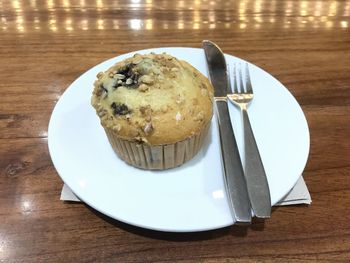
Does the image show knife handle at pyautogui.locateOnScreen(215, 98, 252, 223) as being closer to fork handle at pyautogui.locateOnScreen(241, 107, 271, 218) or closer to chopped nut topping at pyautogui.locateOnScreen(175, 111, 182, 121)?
fork handle at pyautogui.locateOnScreen(241, 107, 271, 218)

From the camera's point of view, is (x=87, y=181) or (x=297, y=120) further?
(x=297, y=120)

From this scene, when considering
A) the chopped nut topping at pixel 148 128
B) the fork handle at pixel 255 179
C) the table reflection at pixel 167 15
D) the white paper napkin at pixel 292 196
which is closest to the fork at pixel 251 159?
the fork handle at pixel 255 179

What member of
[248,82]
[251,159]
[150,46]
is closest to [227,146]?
[251,159]

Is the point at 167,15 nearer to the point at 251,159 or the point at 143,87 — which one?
the point at 143,87

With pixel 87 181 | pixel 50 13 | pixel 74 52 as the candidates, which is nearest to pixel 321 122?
pixel 87 181

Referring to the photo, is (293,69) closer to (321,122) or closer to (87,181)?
(321,122)
